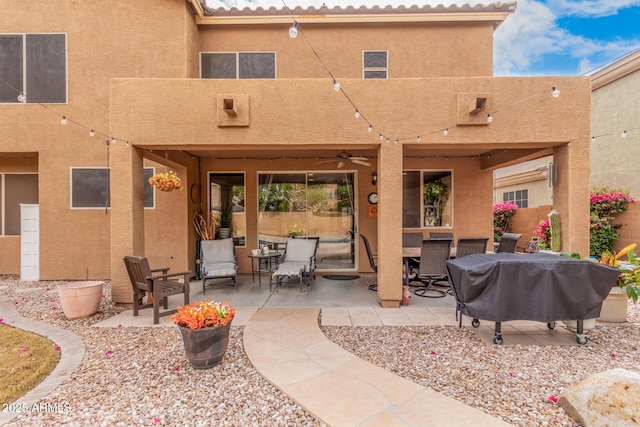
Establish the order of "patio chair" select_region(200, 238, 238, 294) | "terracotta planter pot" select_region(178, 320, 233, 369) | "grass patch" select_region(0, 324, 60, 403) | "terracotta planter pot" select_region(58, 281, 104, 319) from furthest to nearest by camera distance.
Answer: "patio chair" select_region(200, 238, 238, 294) → "terracotta planter pot" select_region(58, 281, 104, 319) → "terracotta planter pot" select_region(178, 320, 233, 369) → "grass patch" select_region(0, 324, 60, 403)

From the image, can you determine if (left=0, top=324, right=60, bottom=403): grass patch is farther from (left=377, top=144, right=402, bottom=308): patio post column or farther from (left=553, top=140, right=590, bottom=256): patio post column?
(left=553, top=140, right=590, bottom=256): patio post column

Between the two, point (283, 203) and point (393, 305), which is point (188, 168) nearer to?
point (283, 203)

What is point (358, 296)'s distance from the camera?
18.0 ft

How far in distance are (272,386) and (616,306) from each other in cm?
498

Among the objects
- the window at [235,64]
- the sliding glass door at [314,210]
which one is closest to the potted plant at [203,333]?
the sliding glass door at [314,210]

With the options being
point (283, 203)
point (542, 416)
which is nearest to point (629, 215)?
point (542, 416)

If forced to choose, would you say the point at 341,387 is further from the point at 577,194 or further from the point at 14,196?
the point at 14,196

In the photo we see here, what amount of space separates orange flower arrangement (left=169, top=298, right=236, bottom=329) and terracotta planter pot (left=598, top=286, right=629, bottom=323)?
5309 mm

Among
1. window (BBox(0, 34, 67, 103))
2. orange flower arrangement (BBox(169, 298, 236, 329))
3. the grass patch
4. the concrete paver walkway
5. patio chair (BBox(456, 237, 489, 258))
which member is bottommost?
the grass patch

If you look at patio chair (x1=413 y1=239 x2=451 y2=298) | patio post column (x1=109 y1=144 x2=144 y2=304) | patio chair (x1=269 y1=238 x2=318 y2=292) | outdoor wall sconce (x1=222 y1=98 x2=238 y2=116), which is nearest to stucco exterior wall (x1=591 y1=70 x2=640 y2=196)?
patio chair (x1=413 y1=239 x2=451 y2=298)

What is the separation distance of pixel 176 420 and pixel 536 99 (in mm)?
6413

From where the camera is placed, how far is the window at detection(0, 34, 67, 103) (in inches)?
268

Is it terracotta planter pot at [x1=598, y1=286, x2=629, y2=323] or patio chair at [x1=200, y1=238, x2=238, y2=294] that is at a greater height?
patio chair at [x1=200, y1=238, x2=238, y2=294]

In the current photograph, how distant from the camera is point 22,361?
3.23 metres
